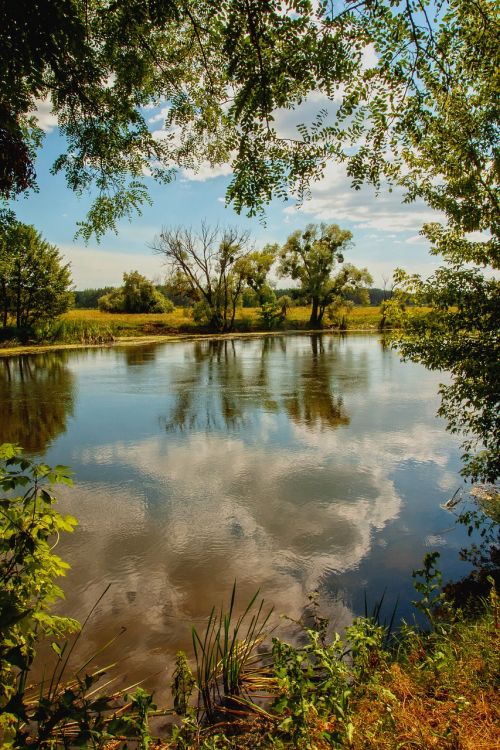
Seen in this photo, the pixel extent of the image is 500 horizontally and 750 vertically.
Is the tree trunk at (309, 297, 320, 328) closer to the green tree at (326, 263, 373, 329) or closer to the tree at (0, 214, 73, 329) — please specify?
the green tree at (326, 263, 373, 329)

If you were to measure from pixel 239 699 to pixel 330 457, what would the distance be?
21.3 feet

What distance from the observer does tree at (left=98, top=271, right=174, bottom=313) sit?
63.9 meters

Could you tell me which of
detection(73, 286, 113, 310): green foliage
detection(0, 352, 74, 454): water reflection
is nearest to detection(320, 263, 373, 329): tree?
detection(0, 352, 74, 454): water reflection

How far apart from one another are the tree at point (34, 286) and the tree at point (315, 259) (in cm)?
2842

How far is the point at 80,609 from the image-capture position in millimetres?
4648

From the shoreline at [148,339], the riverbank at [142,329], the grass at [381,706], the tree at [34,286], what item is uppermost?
the tree at [34,286]

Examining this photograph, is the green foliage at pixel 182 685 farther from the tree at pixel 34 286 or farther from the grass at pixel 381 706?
the tree at pixel 34 286

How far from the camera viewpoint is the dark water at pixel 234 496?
16.0 feet

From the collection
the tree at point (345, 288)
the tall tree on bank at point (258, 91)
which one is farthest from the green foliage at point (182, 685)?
the tree at point (345, 288)

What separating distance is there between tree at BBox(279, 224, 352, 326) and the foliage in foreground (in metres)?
53.1

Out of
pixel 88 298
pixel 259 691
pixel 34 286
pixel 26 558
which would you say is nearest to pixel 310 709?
pixel 259 691

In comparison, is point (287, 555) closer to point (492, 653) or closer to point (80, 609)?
point (80, 609)

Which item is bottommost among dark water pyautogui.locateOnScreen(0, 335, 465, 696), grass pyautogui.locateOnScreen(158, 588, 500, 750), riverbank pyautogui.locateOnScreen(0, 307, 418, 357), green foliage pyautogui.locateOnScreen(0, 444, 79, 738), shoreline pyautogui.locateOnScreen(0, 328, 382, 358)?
dark water pyautogui.locateOnScreen(0, 335, 465, 696)

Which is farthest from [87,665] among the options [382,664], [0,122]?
[0,122]
